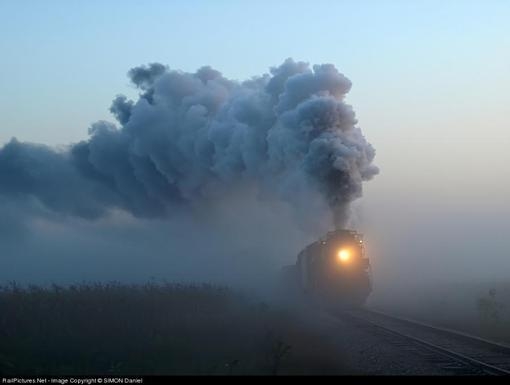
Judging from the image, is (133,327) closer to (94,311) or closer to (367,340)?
(94,311)

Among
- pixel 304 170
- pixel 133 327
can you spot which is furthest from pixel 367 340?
pixel 304 170

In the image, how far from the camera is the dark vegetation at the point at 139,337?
14555 millimetres

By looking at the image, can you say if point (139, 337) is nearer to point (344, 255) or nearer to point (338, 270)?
point (344, 255)

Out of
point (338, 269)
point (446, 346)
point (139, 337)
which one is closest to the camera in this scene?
point (139, 337)

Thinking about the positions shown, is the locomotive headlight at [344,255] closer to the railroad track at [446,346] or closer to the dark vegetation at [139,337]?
the railroad track at [446,346]

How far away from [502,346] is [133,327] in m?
9.73

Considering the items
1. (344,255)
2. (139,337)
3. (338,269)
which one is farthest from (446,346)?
(338,269)

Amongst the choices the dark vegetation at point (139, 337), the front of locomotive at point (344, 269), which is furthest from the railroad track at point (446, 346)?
the front of locomotive at point (344, 269)

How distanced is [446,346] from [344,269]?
15594 mm

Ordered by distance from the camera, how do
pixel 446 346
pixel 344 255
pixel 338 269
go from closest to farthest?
pixel 446 346, pixel 344 255, pixel 338 269

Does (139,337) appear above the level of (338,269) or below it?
below

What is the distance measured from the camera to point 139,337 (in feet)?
58.4

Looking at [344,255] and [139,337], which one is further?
[344,255]

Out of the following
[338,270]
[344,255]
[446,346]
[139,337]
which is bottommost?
[446,346]
